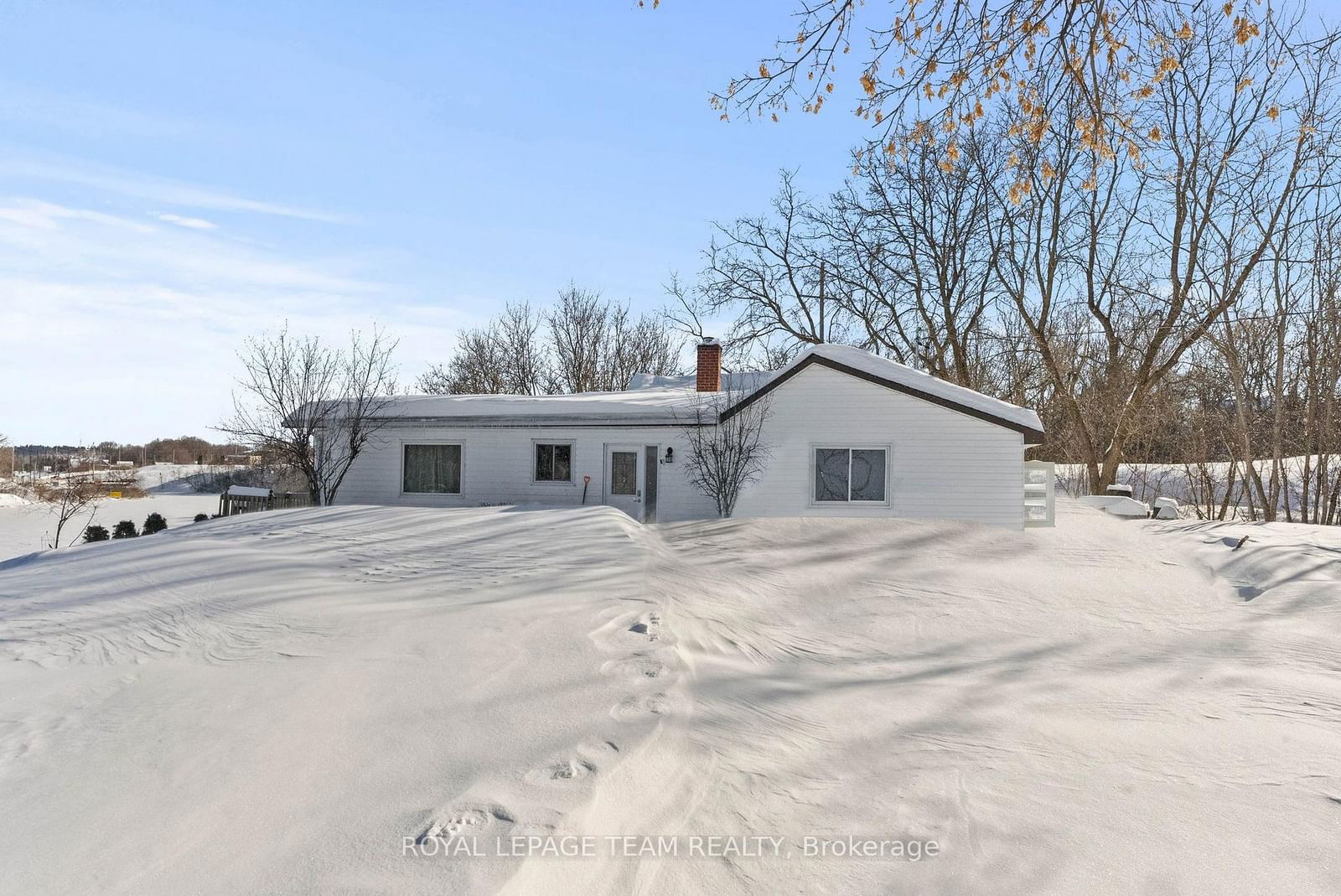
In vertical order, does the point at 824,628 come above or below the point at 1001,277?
below

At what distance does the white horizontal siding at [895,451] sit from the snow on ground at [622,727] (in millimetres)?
5723

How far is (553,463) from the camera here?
1736 centimetres

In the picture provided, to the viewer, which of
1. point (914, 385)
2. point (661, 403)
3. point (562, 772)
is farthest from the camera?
point (661, 403)

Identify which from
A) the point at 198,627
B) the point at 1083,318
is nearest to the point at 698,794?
the point at 198,627

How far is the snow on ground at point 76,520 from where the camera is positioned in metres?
21.3

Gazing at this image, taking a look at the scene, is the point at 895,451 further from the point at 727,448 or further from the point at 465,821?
the point at 465,821

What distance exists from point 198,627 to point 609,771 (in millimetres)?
4356

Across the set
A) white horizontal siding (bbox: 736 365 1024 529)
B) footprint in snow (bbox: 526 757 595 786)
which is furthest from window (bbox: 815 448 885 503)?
footprint in snow (bbox: 526 757 595 786)

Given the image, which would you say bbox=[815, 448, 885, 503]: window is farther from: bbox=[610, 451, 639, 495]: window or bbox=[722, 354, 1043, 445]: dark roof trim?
bbox=[610, 451, 639, 495]: window

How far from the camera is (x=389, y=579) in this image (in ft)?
27.8

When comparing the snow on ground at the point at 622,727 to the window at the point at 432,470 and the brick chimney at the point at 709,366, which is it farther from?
the brick chimney at the point at 709,366

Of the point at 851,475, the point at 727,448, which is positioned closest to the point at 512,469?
the point at 727,448

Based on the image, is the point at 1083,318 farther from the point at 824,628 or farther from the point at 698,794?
the point at 698,794

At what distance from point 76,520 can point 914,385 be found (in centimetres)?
2864
